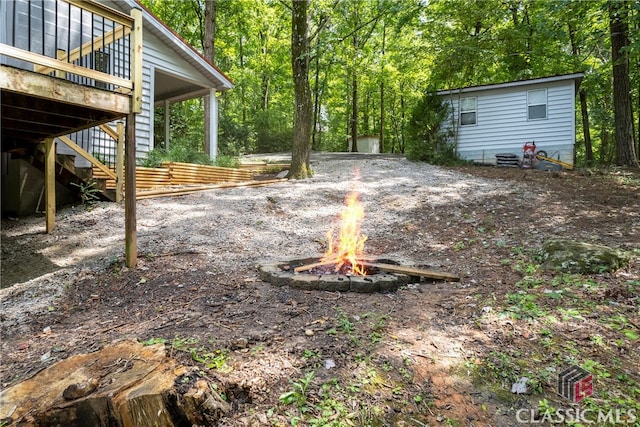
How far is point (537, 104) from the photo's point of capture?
13.5m

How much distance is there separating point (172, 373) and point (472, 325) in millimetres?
2127

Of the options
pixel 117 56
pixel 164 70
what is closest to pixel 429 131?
pixel 164 70

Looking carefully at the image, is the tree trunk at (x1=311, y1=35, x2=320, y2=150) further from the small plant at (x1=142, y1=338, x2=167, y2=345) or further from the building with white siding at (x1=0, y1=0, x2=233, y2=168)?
the small plant at (x1=142, y1=338, x2=167, y2=345)

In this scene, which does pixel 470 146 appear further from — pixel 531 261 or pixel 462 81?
pixel 531 261

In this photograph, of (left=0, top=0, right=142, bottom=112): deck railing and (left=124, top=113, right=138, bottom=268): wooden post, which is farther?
(left=124, top=113, right=138, bottom=268): wooden post

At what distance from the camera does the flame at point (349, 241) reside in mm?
3977

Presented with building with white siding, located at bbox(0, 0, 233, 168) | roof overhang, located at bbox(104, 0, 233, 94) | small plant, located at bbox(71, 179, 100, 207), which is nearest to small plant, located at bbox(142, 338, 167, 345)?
building with white siding, located at bbox(0, 0, 233, 168)

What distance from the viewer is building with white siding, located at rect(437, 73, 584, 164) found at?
13039mm

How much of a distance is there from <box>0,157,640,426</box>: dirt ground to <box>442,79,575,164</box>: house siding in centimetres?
857

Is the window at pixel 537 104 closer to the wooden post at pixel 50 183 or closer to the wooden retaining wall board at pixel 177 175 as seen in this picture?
the wooden retaining wall board at pixel 177 175

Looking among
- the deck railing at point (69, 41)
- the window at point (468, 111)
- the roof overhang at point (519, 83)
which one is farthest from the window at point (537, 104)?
the deck railing at point (69, 41)

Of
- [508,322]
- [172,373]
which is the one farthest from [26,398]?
[508,322]

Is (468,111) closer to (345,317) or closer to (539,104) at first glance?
(539,104)

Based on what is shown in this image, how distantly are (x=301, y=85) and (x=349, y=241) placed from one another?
6.31 meters
